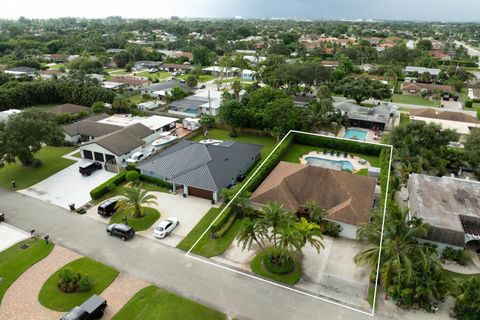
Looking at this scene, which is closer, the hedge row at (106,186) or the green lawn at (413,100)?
the hedge row at (106,186)

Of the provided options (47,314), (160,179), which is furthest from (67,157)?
(47,314)

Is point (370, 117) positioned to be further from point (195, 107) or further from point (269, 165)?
point (195, 107)

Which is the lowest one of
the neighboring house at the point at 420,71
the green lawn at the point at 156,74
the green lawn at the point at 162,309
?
the green lawn at the point at 162,309

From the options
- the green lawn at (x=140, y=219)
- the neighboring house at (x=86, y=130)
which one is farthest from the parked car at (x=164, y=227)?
the neighboring house at (x=86, y=130)

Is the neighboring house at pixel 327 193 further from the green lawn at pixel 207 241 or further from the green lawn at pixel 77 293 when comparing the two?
the green lawn at pixel 77 293

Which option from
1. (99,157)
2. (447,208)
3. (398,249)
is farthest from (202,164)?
(447,208)

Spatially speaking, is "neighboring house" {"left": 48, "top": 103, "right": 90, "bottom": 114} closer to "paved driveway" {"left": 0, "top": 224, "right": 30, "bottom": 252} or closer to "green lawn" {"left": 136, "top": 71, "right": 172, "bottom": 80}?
"paved driveway" {"left": 0, "top": 224, "right": 30, "bottom": 252}

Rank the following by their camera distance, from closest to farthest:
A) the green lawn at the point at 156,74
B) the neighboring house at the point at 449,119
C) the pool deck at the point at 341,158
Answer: the pool deck at the point at 341,158, the neighboring house at the point at 449,119, the green lawn at the point at 156,74
